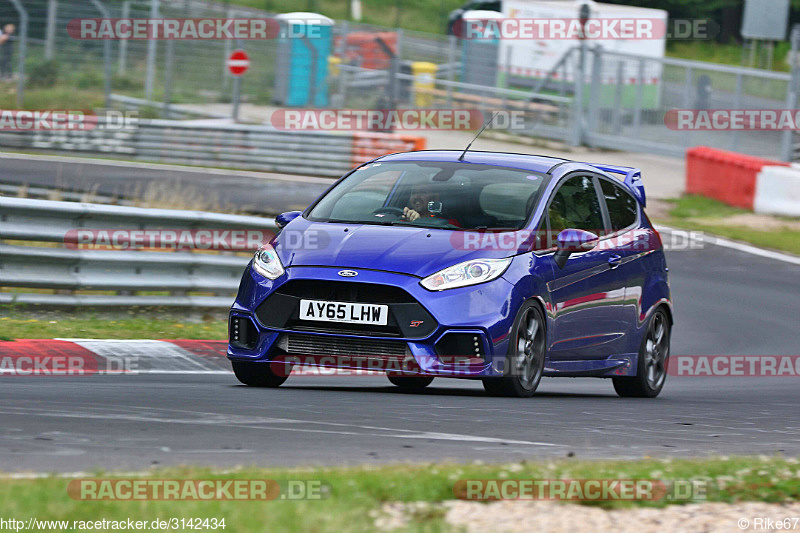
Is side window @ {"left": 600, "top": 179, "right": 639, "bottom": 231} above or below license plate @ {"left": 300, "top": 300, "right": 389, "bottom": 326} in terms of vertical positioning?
above

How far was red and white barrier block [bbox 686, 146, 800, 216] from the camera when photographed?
2216 centimetres

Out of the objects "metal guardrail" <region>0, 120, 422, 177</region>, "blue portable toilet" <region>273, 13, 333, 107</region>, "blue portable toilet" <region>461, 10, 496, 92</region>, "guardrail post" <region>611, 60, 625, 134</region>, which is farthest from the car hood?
"blue portable toilet" <region>461, 10, 496, 92</region>

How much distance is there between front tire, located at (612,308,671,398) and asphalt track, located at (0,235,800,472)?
0.46 feet

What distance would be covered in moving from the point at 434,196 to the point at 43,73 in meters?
21.9

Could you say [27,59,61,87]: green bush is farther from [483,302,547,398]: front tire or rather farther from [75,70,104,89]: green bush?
[483,302,547,398]: front tire

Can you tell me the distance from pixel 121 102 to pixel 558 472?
90.0ft

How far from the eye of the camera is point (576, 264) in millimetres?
9078

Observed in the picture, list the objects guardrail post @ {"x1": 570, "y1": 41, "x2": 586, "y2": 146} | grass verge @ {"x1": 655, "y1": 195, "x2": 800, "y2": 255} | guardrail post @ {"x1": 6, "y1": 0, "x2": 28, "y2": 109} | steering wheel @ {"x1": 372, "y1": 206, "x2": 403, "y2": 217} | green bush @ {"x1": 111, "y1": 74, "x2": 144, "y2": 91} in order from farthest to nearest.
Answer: green bush @ {"x1": 111, "y1": 74, "x2": 144, "y2": 91} < guardrail post @ {"x1": 570, "y1": 41, "x2": 586, "y2": 146} < guardrail post @ {"x1": 6, "y1": 0, "x2": 28, "y2": 109} < grass verge @ {"x1": 655, "y1": 195, "x2": 800, "y2": 255} < steering wheel @ {"x1": 372, "y1": 206, "x2": 403, "y2": 217}

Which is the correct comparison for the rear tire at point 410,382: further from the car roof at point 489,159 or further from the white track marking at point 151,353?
the car roof at point 489,159

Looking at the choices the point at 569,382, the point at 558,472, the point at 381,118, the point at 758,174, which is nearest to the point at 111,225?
the point at 569,382

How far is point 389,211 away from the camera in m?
8.98

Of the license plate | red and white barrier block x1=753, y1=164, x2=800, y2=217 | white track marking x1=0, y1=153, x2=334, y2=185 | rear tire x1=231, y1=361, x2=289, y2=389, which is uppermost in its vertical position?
the license plate

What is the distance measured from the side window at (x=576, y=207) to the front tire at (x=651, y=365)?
112 centimetres

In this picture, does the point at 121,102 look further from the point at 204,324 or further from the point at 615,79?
the point at 204,324
